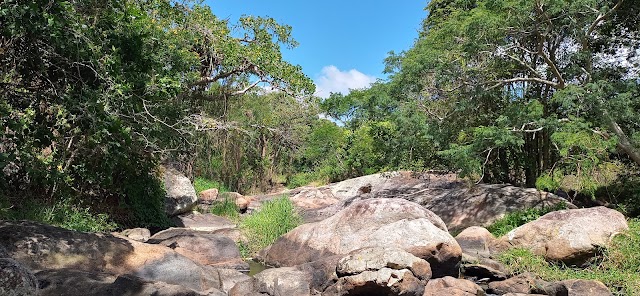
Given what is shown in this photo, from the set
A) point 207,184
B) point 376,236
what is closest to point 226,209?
point 207,184

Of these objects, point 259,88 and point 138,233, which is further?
Result: point 259,88

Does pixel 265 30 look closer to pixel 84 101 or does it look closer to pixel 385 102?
pixel 385 102

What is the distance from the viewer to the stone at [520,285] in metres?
7.39

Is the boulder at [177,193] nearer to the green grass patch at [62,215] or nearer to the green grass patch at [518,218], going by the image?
the green grass patch at [62,215]

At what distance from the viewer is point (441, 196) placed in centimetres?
1426

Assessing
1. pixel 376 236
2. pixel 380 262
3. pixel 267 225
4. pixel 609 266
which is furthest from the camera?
pixel 267 225

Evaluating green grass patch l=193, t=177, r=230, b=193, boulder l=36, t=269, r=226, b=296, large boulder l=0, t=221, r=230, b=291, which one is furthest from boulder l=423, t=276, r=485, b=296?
green grass patch l=193, t=177, r=230, b=193

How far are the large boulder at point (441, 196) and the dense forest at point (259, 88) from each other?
716mm

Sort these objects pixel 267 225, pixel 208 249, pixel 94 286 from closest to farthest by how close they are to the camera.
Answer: pixel 94 286 < pixel 208 249 < pixel 267 225

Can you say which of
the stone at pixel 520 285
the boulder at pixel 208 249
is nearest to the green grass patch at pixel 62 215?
the boulder at pixel 208 249

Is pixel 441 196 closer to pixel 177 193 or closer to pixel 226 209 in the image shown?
pixel 226 209

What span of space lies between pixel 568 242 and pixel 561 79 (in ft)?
13.8

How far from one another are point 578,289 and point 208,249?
6400mm

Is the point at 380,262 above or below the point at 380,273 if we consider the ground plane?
above
